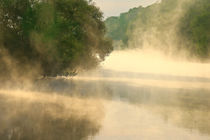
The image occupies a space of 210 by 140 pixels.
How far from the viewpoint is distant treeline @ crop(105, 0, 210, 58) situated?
368 feet

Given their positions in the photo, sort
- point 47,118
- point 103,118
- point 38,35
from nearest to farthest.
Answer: point 47,118 < point 103,118 < point 38,35

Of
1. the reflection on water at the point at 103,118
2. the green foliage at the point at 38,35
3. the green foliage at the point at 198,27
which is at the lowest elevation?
the reflection on water at the point at 103,118

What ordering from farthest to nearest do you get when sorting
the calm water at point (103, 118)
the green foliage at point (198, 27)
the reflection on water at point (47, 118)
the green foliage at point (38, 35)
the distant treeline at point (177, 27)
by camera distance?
the distant treeline at point (177, 27), the green foliage at point (198, 27), the green foliage at point (38, 35), the calm water at point (103, 118), the reflection on water at point (47, 118)

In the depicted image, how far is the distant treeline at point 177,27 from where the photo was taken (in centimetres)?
11212

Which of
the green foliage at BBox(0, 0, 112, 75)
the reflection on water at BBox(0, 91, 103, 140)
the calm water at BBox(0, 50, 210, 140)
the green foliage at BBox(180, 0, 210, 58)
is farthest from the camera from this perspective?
the green foliage at BBox(180, 0, 210, 58)

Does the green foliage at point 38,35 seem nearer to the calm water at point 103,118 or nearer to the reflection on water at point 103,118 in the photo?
the calm water at point 103,118

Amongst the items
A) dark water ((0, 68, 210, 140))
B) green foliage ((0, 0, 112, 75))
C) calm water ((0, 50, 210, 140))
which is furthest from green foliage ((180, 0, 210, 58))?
calm water ((0, 50, 210, 140))

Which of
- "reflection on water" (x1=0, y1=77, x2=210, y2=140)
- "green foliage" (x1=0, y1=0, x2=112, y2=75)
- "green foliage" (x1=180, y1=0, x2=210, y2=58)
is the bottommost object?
"reflection on water" (x1=0, y1=77, x2=210, y2=140)

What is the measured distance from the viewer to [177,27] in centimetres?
12950

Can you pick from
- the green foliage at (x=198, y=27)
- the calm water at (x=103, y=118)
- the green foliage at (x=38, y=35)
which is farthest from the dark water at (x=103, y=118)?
the green foliage at (x=198, y=27)

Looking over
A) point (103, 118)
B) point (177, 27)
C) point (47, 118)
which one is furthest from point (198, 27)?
point (47, 118)

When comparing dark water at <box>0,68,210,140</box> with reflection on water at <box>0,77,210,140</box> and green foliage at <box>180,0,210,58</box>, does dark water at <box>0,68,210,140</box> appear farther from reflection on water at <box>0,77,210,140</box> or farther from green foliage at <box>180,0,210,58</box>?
green foliage at <box>180,0,210,58</box>

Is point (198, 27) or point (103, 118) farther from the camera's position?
point (198, 27)

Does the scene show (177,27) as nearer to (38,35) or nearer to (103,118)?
(38,35)
